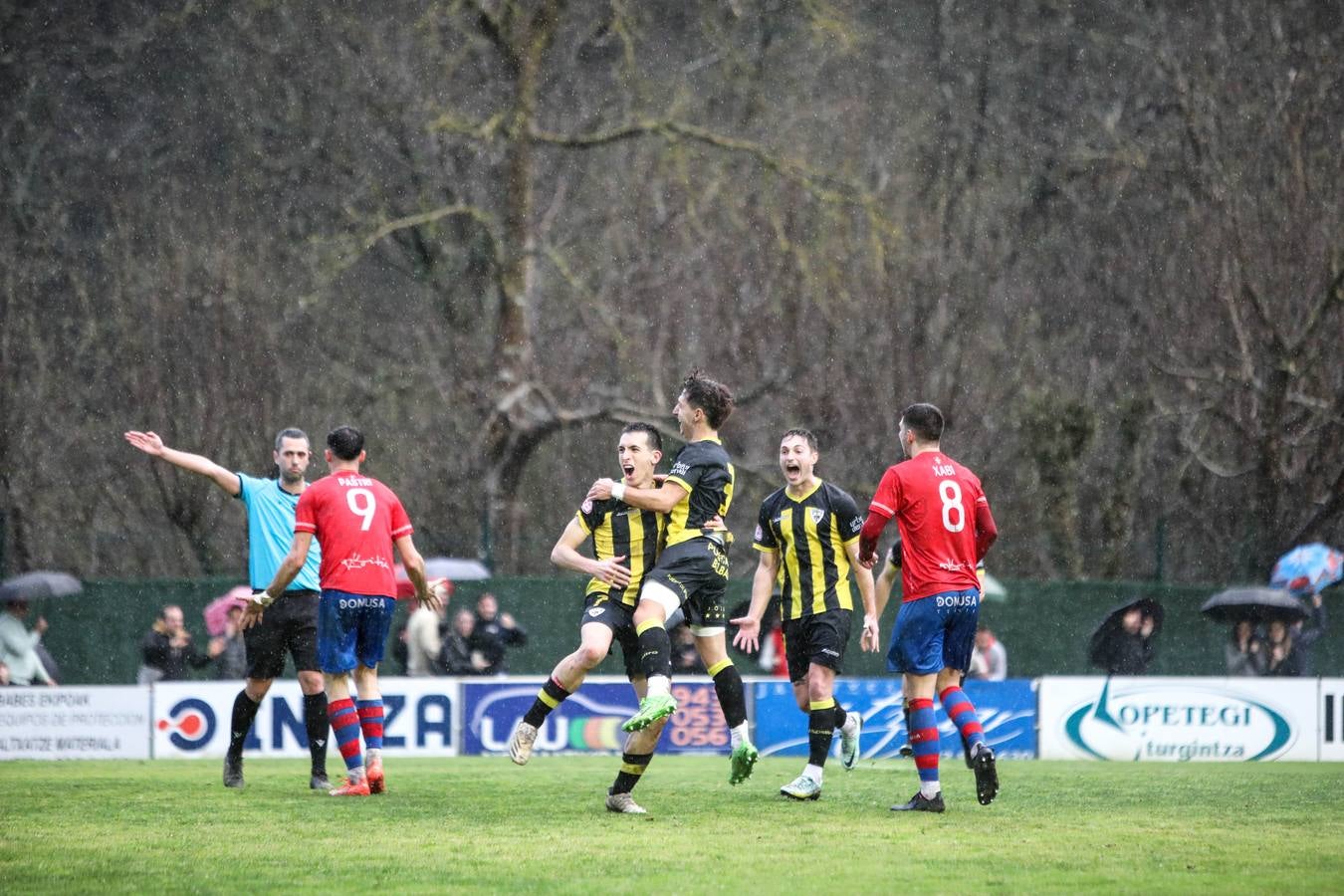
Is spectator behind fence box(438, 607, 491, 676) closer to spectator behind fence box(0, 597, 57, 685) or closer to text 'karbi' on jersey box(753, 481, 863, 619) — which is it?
spectator behind fence box(0, 597, 57, 685)

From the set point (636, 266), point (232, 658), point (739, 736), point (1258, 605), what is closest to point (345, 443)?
point (739, 736)

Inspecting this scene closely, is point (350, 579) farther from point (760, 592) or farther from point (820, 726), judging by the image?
point (820, 726)

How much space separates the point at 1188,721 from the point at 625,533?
842 cm

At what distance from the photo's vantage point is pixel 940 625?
10.2m

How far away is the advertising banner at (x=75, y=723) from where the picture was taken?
15961mm

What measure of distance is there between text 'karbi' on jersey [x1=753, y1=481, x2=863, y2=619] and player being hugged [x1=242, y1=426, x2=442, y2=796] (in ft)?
7.22

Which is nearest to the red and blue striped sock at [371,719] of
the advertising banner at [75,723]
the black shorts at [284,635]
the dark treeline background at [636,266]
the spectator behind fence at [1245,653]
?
the black shorts at [284,635]

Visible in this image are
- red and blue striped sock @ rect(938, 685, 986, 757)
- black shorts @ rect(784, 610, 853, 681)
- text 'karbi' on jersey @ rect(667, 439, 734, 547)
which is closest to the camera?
text 'karbi' on jersey @ rect(667, 439, 734, 547)

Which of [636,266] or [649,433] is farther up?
[636,266]

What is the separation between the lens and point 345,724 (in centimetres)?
1084

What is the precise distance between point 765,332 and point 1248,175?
24.9 ft

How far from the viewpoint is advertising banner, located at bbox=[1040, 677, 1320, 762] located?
16594 millimetres

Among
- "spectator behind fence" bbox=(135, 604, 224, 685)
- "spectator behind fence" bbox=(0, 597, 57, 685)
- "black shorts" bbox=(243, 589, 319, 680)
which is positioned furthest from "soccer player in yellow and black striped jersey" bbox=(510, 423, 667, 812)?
"spectator behind fence" bbox=(135, 604, 224, 685)

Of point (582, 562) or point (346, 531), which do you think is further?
point (346, 531)
